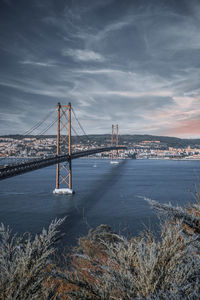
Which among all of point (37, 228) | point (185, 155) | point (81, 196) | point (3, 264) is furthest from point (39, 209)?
point (185, 155)

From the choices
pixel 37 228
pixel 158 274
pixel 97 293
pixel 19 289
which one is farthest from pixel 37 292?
pixel 37 228

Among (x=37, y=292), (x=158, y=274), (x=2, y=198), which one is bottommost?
(x=2, y=198)

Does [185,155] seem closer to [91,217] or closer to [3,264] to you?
[91,217]

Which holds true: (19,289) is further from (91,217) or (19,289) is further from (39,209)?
(39,209)

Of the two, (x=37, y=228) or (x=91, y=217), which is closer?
(x=37, y=228)

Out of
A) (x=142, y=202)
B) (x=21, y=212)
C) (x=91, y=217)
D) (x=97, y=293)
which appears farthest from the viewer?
(x=142, y=202)

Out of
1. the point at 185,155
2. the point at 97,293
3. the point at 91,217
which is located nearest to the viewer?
the point at 97,293

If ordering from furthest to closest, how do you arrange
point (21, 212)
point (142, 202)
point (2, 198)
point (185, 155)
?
point (185, 155) < point (2, 198) < point (142, 202) < point (21, 212)

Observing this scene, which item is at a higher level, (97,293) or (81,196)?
(97,293)

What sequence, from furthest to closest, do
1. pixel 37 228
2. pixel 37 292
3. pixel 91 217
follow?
pixel 91 217
pixel 37 228
pixel 37 292
